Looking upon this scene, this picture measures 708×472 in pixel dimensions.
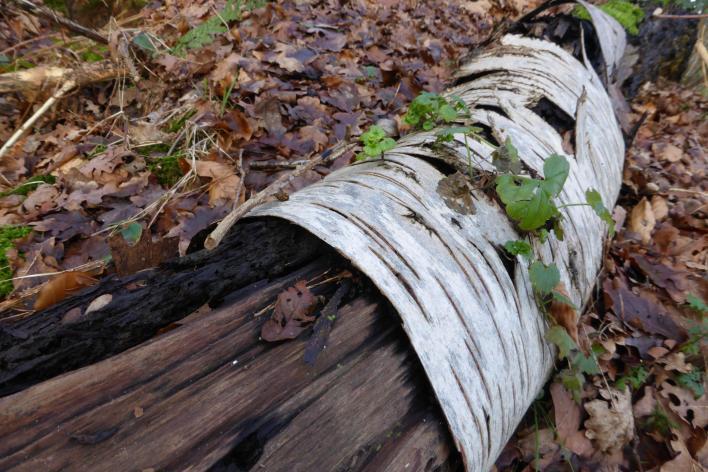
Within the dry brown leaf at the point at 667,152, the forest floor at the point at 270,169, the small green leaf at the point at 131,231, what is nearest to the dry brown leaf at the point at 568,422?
the forest floor at the point at 270,169

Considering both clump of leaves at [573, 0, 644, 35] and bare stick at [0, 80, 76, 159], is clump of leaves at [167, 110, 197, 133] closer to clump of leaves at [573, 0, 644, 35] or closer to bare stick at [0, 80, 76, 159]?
bare stick at [0, 80, 76, 159]

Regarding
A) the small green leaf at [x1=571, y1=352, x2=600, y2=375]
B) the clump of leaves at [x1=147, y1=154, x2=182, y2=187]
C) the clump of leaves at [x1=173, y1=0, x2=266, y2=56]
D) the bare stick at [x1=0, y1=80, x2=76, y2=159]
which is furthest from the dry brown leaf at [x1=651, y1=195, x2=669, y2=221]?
the bare stick at [x1=0, y1=80, x2=76, y2=159]

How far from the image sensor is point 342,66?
3645 mm

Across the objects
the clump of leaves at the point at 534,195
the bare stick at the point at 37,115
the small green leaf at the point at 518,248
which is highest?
the bare stick at the point at 37,115

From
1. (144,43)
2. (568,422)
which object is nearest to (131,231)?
(144,43)

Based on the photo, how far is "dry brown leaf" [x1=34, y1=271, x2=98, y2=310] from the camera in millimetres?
1319

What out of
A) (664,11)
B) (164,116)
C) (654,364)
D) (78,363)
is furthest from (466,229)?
(664,11)

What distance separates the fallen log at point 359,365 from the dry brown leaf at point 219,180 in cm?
95

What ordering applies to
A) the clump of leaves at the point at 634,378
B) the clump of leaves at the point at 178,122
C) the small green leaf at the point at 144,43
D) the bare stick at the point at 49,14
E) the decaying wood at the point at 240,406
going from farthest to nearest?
the small green leaf at the point at 144,43 → the bare stick at the point at 49,14 → the clump of leaves at the point at 178,122 → the clump of leaves at the point at 634,378 → the decaying wood at the point at 240,406

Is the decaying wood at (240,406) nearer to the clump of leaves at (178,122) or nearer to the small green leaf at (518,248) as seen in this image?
the small green leaf at (518,248)

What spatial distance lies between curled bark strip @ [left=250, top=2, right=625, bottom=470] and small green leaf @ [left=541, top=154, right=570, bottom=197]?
0.62 feet

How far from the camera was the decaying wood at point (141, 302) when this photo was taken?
3.10 ft

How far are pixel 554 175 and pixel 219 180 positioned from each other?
1805 mm

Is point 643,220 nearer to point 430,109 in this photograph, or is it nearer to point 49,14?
point 430,109
